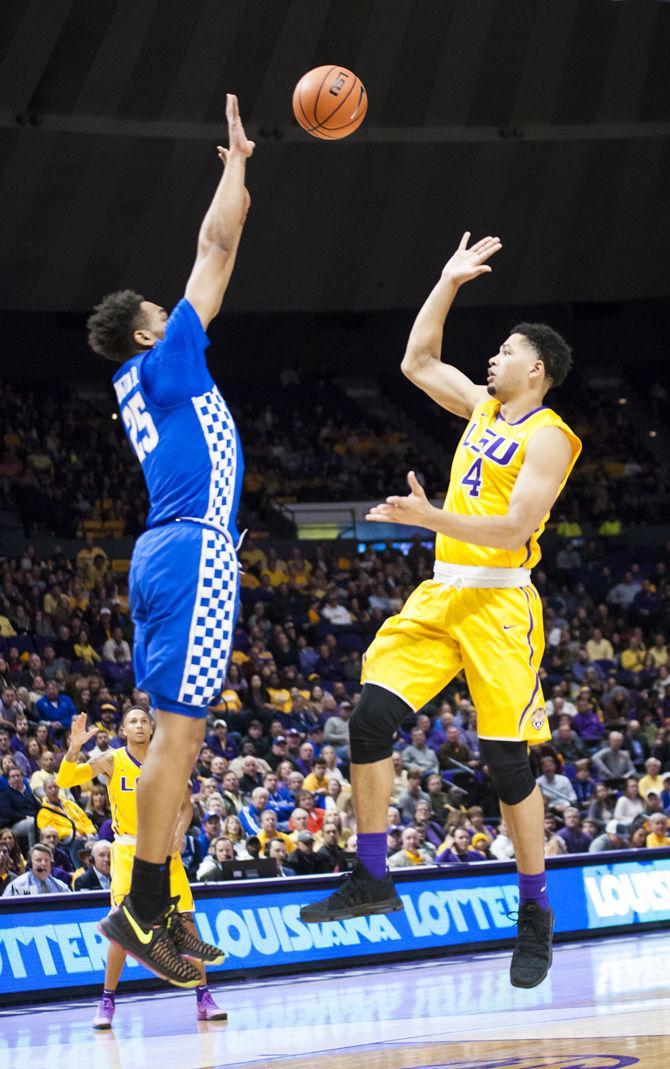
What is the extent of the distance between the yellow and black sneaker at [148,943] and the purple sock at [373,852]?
3.66 feet

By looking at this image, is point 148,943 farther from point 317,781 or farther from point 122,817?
point 317,781

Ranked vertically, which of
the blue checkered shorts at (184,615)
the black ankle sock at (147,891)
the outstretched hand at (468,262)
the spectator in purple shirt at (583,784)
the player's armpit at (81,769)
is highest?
the outstretched hand at (468,262)

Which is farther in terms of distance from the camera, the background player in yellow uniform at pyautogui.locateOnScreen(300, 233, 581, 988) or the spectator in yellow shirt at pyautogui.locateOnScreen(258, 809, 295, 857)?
the spectator in yellow shirt at pyautogui.locateOnScreen(258, 809, 295, 857)

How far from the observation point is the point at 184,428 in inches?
197

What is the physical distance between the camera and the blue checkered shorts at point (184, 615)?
4.82 metres

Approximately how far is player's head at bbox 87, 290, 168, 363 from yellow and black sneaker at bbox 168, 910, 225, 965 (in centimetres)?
211

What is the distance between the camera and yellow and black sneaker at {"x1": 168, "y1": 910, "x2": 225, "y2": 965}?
4.96 m

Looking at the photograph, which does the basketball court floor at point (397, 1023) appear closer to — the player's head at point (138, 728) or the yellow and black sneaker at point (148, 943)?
the yellow and black sneaker at point (148, 943)

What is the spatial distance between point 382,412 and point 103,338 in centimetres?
2319

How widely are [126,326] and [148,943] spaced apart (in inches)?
89.7

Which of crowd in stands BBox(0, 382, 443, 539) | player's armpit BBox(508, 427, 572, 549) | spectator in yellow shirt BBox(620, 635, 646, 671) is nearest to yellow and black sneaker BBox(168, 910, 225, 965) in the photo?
player's armpit BBox(508, 427, 572, 549)

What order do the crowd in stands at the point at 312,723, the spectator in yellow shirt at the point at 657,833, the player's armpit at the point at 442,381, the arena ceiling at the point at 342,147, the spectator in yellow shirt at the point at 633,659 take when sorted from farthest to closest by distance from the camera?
1. the arena ceiling at the point at 342,147
2. the spectator in yellow shirt at the point at 633,659
3. the spectator in yellow shirt at the point at 657,833
4. the crowd in stands at the point at 312,723
5. the player's armpit at the point at 442,381

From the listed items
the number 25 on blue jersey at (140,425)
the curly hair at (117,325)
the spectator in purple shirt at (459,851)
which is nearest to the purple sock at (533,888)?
the number 25 on blue jersey at (140,425)

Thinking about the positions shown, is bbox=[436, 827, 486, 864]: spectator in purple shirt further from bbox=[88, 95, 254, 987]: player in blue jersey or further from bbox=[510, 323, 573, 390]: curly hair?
bbox=[88, 95, 254, 987]: player in blue jersey
